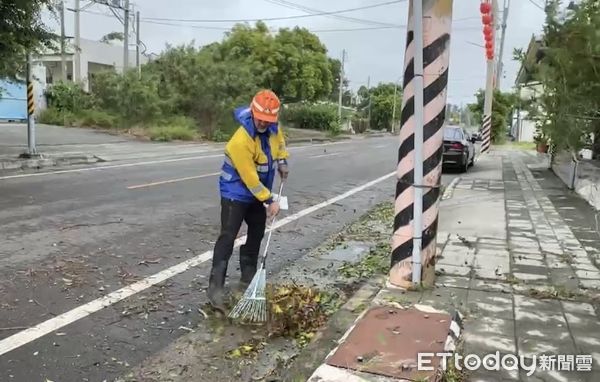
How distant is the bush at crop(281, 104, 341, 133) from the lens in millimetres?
48562

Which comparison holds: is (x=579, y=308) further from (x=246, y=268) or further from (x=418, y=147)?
(x=246, y=268)

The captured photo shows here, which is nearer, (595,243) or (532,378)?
(532,378)

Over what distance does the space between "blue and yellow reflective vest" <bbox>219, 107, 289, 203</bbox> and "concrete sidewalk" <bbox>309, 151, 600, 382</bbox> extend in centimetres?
132

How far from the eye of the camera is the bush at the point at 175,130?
2847 centimetres

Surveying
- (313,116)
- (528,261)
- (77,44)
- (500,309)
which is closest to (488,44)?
(528,261)

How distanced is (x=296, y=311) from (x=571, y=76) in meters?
6.60

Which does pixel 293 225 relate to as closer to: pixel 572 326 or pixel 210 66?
pixel 572 326

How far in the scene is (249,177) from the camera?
14.9 feet

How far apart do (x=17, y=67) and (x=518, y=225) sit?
12.9 metres

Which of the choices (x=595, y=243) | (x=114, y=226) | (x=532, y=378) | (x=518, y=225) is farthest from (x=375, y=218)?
(x=532, y=378)

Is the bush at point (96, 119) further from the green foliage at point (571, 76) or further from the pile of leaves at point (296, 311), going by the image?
the pile of leaves at point (296, 311)

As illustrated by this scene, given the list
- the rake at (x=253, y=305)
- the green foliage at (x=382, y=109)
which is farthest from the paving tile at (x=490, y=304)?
the green foliage at (x=382, y=109)

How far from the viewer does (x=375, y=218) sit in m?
9.33

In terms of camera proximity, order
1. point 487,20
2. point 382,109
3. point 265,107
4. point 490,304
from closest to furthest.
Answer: point 265,107, point 490,304, point 487,20, point 382,109
